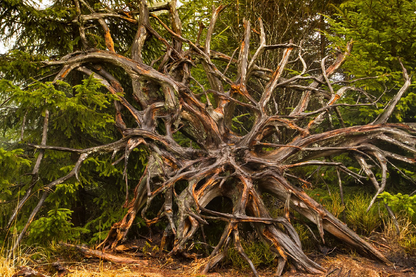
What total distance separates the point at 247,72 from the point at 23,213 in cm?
532

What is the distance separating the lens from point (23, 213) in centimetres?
569

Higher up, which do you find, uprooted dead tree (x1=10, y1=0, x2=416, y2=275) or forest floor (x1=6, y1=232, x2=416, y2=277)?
uprooted dead tree (x1=10, y1=0, x2=416, y2=275)

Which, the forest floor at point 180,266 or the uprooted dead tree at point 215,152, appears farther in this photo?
the uprooted dead tree at point 215,152

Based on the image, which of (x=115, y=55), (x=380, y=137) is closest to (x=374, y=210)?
(x=380, y=137)

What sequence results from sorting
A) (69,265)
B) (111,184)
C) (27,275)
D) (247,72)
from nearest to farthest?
1. (27,275)
2. (69,265)
3. (247,72)
4. (111,184)

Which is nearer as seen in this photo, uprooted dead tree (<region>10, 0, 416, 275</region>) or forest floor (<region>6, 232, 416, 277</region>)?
forest floor (<region>6, 232, 416, 277</region>)

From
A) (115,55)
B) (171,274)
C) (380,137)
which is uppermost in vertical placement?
(115,55)

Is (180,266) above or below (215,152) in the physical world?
below

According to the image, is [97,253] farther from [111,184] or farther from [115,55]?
[115,55]

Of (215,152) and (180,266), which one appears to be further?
(215,152)

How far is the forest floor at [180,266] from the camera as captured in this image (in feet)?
12.5

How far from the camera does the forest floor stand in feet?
12.5

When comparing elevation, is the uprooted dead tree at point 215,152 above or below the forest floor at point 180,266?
above

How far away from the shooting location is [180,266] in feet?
14.3
